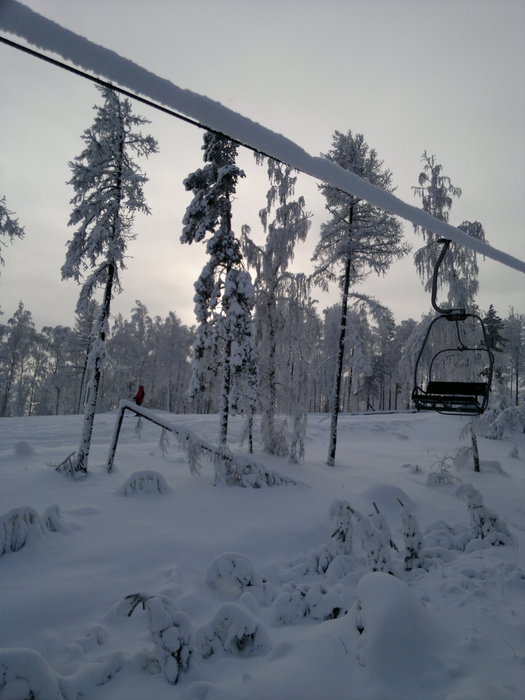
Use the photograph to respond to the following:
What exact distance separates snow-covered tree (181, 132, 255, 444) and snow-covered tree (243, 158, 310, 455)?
1059mm

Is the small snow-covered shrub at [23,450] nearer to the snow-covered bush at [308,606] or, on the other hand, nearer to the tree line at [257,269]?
the tree line at [257,269]

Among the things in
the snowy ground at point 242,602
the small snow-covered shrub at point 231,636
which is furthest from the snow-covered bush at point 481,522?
the small snow-covered shrub at point 231,636

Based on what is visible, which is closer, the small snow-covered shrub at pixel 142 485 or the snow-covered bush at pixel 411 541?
the snow-covered bush at pixel 411 541

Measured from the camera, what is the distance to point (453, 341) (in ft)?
43.7

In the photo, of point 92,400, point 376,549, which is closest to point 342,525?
point 376,549

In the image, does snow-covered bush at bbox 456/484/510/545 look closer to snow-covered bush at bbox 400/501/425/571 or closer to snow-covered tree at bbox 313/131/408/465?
snow-covered bush at bbox 400/501/425/571

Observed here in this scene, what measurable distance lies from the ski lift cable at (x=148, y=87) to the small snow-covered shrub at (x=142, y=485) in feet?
28.5

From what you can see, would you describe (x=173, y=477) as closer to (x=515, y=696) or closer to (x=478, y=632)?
(x=478, y=632)

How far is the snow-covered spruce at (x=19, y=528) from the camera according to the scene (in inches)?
227

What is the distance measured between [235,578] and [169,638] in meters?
1.67

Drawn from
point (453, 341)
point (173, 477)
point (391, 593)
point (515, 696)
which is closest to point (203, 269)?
point (173, 477)

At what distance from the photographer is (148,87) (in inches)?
67.1

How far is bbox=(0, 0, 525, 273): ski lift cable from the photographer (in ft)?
4.99

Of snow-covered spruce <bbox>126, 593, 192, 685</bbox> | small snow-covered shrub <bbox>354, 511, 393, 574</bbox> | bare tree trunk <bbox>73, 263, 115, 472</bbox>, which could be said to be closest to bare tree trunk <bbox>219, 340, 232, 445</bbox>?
bare tree trunk <bbox>73, 263, 115, 472</bbox>
